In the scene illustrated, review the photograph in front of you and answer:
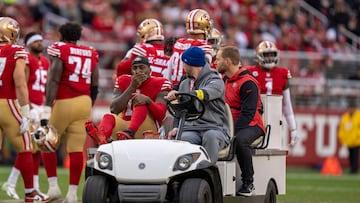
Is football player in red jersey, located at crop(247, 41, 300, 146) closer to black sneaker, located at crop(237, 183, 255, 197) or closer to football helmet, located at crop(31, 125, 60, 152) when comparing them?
football helmet, located at crop(31, 125, 60, 152)

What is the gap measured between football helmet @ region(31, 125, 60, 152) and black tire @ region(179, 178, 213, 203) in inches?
148

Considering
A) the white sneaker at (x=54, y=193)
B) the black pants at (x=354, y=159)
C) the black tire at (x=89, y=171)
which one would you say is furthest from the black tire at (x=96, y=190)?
the black pants at (x=354, y=159)

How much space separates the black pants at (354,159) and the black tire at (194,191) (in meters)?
15.3

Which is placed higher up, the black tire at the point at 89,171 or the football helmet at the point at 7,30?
the football helmet at the point at 7,30

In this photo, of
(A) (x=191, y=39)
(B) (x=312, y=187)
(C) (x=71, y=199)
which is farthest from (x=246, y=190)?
(B) (x=312, y=187)

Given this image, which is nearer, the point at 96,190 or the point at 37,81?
the point at 96,190

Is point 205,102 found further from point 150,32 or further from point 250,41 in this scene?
point 250,41

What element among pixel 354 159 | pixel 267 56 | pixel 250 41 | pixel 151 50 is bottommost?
pixel 354 159

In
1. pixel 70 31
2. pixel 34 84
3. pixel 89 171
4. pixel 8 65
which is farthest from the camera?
pixel 34 84

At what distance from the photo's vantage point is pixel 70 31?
13828 millimetres

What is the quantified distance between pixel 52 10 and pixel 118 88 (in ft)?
46.0

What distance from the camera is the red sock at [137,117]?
11812mm

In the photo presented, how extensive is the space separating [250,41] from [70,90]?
14.4 metres

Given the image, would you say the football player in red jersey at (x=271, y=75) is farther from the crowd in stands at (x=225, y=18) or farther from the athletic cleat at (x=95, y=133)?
the crowd in stands at (x=225, y=18)
